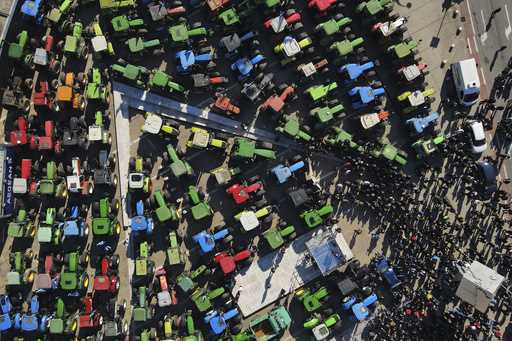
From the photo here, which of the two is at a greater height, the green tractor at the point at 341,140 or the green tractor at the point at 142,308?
the green tractor at the point at 341,140

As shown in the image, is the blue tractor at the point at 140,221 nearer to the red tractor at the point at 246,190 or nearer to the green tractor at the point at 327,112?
the red tractor at the point at 246,190

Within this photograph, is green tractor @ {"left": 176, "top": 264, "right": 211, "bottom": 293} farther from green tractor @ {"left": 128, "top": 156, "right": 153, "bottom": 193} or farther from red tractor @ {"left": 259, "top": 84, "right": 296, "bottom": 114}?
red tractor @ {"left": 259, "top": 84, "right": 296, "bottom": 114}

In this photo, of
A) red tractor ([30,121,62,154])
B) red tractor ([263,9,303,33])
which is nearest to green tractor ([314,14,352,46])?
red tractor ([263,9,303,33])

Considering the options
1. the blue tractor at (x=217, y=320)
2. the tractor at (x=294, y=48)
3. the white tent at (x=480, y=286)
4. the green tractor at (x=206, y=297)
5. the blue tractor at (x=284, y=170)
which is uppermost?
the tractor at (x=294, y=48)

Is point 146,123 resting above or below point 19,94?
below

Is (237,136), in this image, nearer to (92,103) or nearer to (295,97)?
(295,97)

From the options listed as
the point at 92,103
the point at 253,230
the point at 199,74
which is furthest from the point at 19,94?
the point at 253,230

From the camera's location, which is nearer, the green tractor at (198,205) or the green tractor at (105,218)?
the green tractor at (105,218)

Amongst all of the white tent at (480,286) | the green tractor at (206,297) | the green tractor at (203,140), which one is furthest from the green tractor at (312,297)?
the green tractor at (203,140)

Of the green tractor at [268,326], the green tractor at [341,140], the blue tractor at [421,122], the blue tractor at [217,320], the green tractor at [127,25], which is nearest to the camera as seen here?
the blue tractor at [217,320]
